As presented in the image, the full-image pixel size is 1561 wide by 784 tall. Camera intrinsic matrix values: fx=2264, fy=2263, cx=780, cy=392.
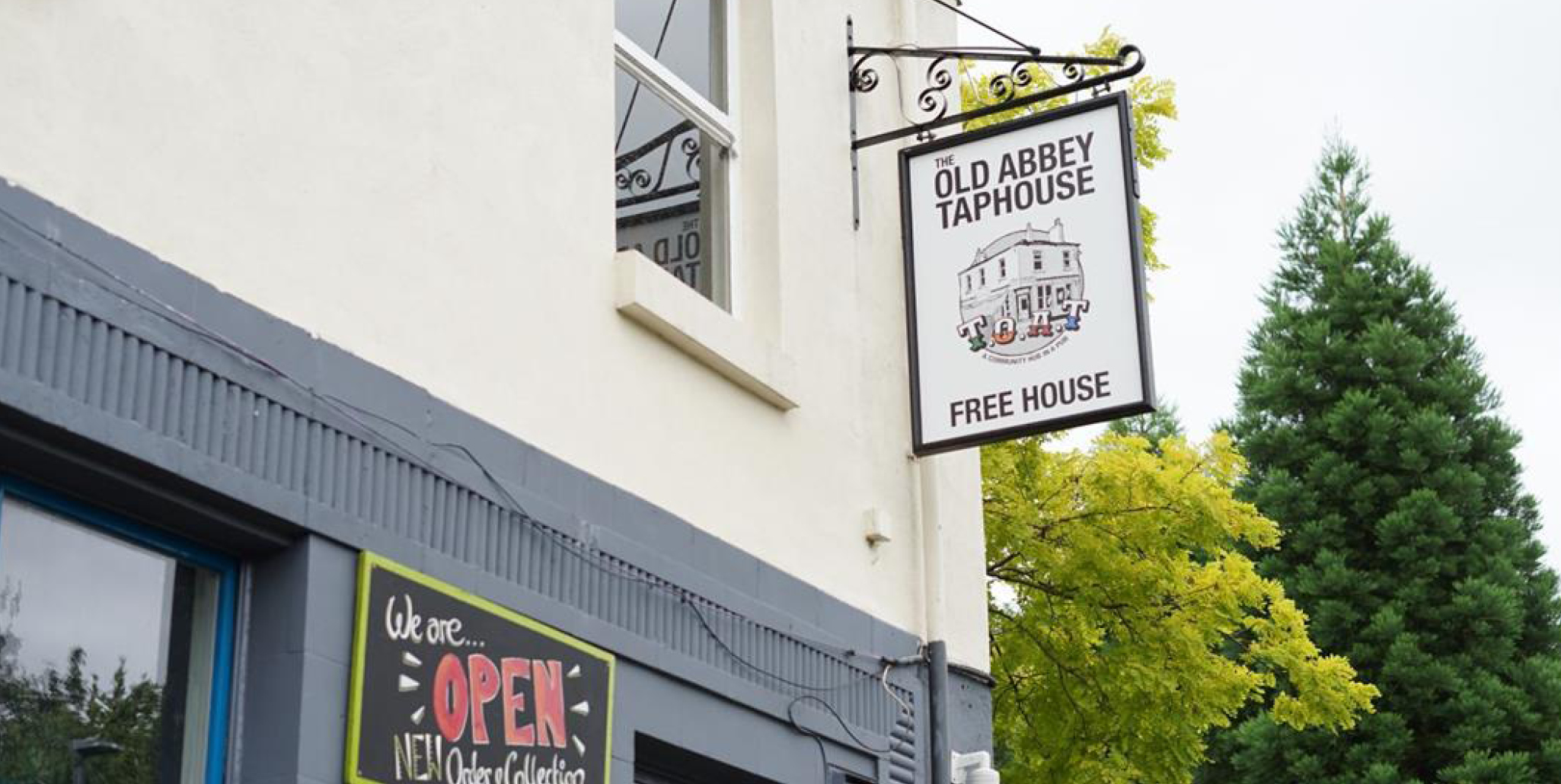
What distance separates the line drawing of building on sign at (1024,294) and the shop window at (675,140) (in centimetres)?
116

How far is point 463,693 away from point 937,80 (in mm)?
4849

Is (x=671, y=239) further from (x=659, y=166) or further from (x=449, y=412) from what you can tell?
(x=449, y=412)

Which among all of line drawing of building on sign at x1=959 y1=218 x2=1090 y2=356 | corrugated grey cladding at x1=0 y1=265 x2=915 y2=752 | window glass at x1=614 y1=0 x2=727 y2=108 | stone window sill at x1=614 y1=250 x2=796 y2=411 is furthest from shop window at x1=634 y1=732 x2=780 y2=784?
window glass at x1=614 y1=0 x2=727 y2=108

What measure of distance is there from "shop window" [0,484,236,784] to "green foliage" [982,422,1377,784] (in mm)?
8428

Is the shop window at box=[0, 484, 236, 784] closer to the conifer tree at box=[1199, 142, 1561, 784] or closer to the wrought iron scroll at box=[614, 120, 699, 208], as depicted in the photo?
the wrought iron scroll at box=[614, 120, 699, 208]

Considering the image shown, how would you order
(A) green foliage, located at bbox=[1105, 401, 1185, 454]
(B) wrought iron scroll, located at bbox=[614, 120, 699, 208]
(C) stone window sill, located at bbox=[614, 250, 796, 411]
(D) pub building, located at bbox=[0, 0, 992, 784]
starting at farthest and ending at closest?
1. (A) green foliage, located at bbox=[1105, 401, 1185, 454]
2. (B) wrought iron scroll, located at bbox=[614, 120, 699, 208]
3. (C) stone window sill, located at bbox=[614, 250, 796, 411]
4. (D) pub building, located at bbox=[0, 0, 992, 784]

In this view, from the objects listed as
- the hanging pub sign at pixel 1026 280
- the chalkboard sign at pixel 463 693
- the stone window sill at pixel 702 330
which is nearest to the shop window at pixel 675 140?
the stone window sill at pixel 702 330

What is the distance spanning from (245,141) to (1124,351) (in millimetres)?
4054

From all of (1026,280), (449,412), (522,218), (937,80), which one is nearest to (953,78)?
(937,80)

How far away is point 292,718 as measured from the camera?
18.9 feet

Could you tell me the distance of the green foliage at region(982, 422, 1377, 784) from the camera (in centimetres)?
1367

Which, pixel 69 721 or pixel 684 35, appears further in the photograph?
pixel 684 35

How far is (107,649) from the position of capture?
5586mm

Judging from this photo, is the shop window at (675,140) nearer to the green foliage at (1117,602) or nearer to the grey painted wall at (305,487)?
the grey painted wall at (305,487)
